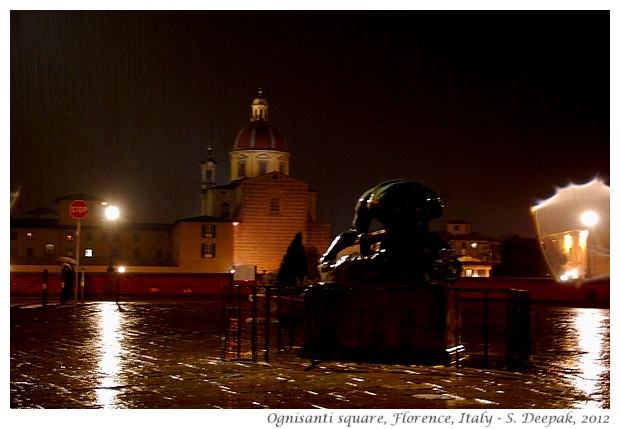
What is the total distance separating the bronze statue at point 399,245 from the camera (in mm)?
8898

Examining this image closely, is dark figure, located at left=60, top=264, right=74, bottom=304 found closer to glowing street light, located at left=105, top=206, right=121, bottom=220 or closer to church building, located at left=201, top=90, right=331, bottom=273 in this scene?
glowing street light, located at left=105, top=206, right=121, bottom=220

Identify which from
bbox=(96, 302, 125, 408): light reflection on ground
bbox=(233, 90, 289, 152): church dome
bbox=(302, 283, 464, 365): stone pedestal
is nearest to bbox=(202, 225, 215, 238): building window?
bbox=(233, 90, 289, 152): church dome

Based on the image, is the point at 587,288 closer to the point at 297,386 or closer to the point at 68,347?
the point at 68,347

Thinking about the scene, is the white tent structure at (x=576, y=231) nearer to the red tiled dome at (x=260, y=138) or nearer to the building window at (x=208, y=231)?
the building window at (x=208, y=231)

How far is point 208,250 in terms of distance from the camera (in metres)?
73.8

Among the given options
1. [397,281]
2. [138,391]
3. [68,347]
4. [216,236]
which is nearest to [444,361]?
[397,281]

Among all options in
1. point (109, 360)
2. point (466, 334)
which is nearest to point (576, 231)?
point (466, 334)

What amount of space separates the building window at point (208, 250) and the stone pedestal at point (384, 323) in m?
64.7

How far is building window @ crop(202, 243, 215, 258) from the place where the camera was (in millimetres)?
73356

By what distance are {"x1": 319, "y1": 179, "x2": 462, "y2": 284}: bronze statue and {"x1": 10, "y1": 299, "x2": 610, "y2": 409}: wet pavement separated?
0.90 meters

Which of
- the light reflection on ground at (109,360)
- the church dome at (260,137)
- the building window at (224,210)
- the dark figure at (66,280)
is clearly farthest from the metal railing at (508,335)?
the church dome at (260,137)

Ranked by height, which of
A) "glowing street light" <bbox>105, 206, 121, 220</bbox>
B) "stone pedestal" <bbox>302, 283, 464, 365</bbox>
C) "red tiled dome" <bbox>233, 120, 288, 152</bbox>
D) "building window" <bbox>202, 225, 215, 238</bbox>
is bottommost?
"stone pedestal" <bbox>302, 283, 464, 365</bbox>

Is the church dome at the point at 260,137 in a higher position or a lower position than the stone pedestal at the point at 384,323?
higher

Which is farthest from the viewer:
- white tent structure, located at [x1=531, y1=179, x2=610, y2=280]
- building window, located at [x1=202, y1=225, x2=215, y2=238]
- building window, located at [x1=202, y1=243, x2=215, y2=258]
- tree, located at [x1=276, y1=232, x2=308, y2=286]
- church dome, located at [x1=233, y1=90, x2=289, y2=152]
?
church dome, located at [x1=233, y1=90, x2=289, y2=152]
